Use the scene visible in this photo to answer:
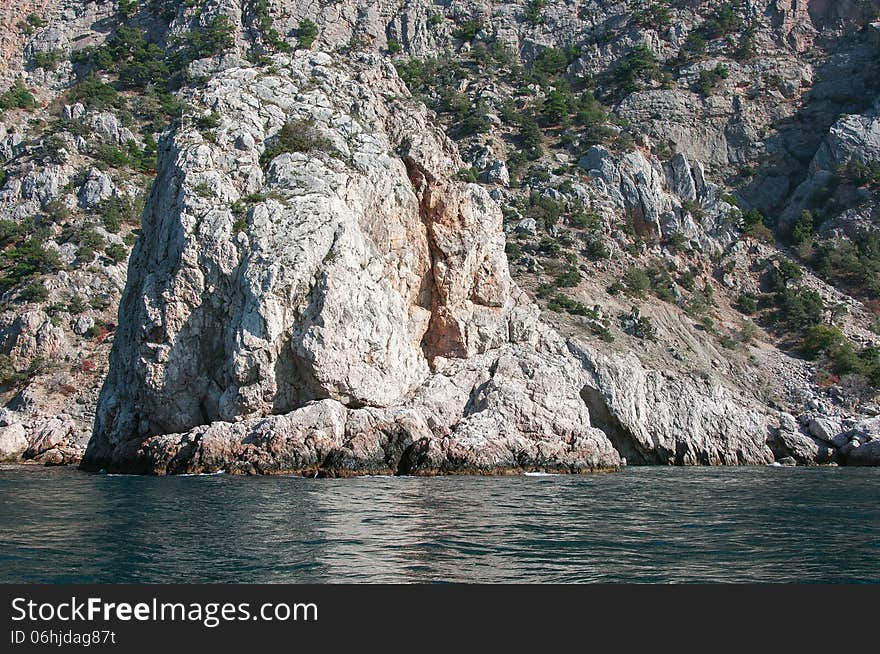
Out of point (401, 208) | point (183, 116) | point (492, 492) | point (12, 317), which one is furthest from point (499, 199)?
point (492, 492)

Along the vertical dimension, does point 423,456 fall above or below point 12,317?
below

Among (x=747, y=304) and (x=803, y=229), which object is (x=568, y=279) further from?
(x=803, y=229)

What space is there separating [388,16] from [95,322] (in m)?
52.5

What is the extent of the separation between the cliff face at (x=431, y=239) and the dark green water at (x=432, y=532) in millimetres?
7891

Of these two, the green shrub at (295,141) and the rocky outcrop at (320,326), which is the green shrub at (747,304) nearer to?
the rocky outcrop at (320,326)

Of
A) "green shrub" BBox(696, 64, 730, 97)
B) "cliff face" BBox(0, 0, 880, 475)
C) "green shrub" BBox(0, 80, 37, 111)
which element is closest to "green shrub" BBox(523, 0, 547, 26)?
"cliff face" BBox(0, 0, 880, 475)

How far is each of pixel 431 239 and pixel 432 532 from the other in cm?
2764

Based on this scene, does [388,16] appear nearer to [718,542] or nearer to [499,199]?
[499,199]

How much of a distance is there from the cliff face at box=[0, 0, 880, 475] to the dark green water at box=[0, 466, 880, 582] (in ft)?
25.9

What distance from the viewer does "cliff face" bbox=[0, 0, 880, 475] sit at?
3444 cm

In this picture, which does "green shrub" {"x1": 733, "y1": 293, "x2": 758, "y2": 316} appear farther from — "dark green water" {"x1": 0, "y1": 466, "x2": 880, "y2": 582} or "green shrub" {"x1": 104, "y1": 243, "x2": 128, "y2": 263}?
"green shrub" {"x1": 104, "y1": 243, "x2": 128, "y2": 263}

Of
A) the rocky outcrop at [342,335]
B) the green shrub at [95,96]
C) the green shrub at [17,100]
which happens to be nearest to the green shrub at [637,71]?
the rocky outcrop at [342,335]

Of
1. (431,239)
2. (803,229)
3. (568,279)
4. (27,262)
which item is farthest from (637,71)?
(27,262)

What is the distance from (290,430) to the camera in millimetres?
31375
